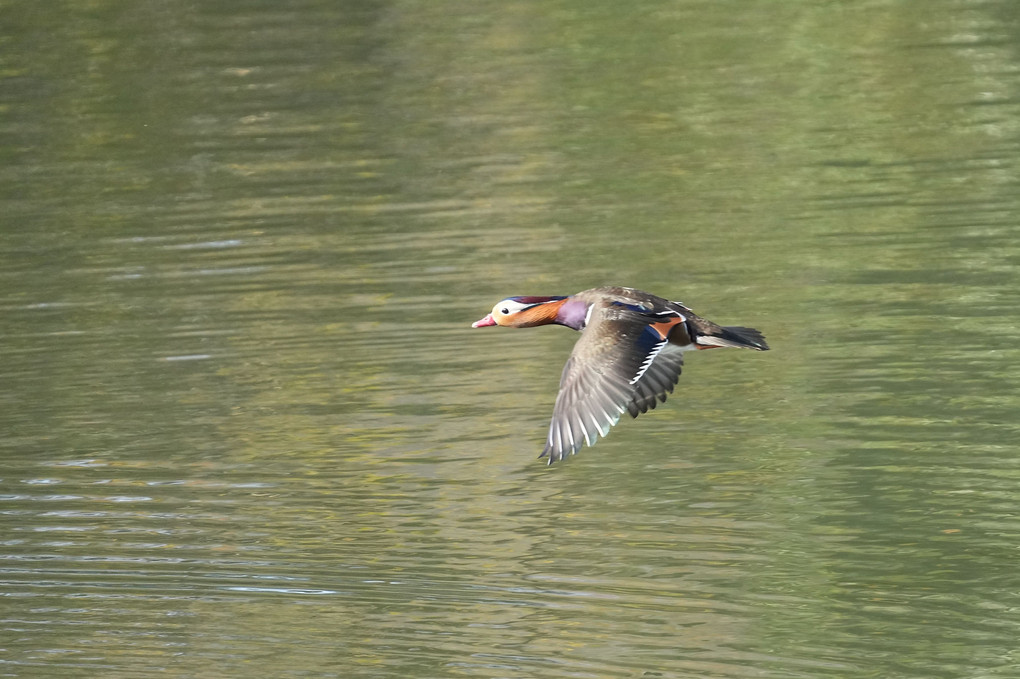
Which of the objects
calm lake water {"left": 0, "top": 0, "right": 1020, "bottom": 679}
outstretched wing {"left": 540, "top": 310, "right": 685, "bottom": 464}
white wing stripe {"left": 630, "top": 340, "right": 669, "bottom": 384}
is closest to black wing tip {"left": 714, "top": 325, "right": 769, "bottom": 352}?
outstretched wing {"left": 540, "top": 310, "right": 685, "bottom": 464}

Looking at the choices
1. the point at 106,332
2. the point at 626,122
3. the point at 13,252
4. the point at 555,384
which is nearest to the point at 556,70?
the point at 626,122

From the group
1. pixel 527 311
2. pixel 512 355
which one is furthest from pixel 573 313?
pixel 512 355

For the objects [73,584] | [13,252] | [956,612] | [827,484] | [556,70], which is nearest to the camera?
[956,612]

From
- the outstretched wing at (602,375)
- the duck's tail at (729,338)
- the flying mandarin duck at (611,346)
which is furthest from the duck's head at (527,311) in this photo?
the duck's tail at (729,338)

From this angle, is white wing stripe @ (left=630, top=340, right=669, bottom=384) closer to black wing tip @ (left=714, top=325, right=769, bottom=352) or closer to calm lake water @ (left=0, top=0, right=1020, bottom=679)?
black wing tip @ (left=714, top=325, right=769, bottom=352)

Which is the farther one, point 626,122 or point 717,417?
point 626,122

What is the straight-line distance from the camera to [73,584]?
859 centimetres

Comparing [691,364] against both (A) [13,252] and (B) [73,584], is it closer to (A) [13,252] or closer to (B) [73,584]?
(B) [73,584]

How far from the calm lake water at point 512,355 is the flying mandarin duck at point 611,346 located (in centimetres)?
91

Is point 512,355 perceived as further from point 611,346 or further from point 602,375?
point 602,375

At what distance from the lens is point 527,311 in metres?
8.60

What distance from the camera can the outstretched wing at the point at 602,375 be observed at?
727 centimetres

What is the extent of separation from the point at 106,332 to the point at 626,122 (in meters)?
6.84

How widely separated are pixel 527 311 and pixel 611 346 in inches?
37.5
